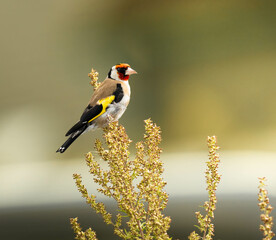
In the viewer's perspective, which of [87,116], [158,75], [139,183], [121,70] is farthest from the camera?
[158,75]

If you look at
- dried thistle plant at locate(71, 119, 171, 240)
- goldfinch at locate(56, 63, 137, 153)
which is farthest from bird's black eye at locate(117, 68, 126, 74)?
dried thistle plant at locate(71, 119, 171, 240)

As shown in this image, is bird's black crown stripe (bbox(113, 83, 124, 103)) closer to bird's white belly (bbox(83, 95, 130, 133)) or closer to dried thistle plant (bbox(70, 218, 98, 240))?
bird's white belly (bbox(83, 95, 130, 133))

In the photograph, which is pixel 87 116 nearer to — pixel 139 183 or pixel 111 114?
pixel 111 114

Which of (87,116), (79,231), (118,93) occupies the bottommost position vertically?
(79,231)

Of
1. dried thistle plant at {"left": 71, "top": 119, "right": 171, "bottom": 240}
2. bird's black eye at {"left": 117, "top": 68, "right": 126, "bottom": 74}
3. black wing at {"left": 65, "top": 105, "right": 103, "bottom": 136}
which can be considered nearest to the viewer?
dried thistle plant at {"left": 71, "top": 119, "right": 171, "bottom": 240}

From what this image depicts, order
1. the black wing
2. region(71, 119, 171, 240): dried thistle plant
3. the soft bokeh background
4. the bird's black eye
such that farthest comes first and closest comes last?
1. the soft bokeh background
2. the bird's black eye
3. the black wing
4. region(71, 119, 171, 240): dried thistle plant

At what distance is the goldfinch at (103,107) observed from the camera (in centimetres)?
152

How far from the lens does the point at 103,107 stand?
1562mm

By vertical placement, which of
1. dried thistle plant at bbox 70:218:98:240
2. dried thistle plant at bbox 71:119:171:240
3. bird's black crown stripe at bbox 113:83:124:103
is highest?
bird's black crown stripe at bbox 113:83:124:103

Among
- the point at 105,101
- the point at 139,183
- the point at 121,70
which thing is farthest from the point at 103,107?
the point at 139,183

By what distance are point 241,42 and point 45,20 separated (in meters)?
0.91

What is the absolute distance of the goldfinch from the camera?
152 cm

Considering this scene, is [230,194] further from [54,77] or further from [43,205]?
[54,77]

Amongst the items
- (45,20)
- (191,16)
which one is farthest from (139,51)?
(45,20)
